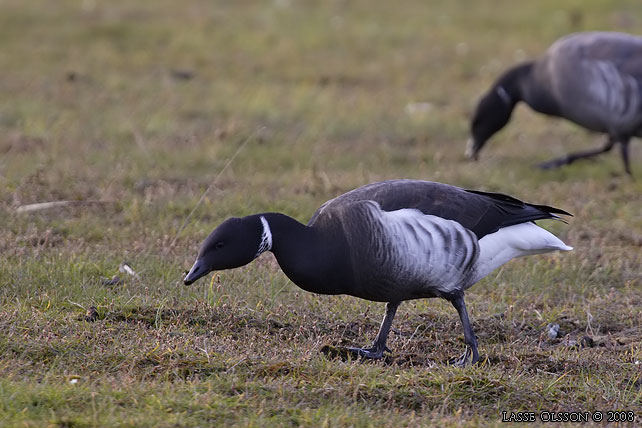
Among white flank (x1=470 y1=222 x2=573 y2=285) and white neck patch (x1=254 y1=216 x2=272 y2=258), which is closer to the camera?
white neck patch (x1=254 y1=216 x2=272 y2=258)

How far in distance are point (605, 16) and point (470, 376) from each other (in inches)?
494

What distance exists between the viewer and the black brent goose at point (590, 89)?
945cm

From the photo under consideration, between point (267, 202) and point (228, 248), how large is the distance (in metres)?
3.09

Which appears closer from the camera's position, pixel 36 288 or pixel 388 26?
pixel 36 288

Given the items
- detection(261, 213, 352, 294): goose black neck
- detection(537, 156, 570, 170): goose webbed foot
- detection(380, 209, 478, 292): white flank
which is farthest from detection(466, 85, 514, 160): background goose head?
detection(261, 213, 352, 294): goose black neck

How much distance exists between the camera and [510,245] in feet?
17.6

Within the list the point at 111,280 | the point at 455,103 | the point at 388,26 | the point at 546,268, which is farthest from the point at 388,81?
the point at 111,280

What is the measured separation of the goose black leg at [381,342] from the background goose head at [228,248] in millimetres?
856

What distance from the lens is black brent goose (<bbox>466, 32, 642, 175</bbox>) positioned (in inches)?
372

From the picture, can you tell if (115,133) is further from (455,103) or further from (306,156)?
(455,103)

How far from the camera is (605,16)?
15.7 meters

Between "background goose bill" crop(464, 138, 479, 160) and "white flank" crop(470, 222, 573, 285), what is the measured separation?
15.5 feet

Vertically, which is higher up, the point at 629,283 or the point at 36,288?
the point at 36,288

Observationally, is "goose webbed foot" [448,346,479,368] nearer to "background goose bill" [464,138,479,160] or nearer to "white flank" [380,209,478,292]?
"white flank" [380,209,478,292]
